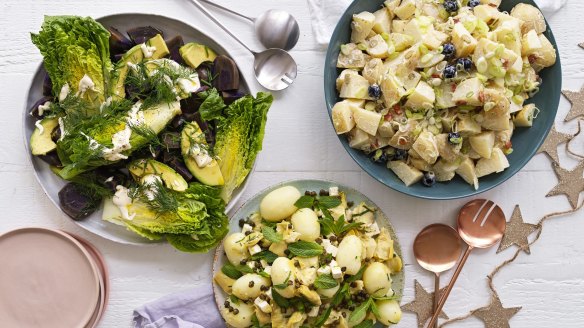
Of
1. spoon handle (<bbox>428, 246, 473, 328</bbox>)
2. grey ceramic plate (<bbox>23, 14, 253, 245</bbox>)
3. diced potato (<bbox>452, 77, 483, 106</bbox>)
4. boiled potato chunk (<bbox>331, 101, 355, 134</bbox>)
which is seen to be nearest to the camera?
diced potato (<bbox>452, 77, 483, 106</bbox>)

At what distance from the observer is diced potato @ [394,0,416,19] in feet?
6.88

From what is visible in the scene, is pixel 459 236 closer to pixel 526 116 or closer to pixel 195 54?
pixel 526 116

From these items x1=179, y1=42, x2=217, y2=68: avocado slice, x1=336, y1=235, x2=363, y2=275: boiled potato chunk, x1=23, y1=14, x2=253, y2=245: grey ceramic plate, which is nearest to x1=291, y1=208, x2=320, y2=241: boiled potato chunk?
x1=336, y1=235, x2=363, y2=275: boiled potato chunk

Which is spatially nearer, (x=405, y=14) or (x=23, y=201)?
(x=405, y=14)

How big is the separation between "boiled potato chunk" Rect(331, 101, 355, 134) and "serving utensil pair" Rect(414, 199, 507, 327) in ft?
1.81

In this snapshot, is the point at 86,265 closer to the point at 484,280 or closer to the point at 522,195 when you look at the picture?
the point at 484,280

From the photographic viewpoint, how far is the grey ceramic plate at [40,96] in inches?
85.0

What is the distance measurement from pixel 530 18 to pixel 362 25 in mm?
567

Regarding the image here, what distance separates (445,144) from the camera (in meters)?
2.05

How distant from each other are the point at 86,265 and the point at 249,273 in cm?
57

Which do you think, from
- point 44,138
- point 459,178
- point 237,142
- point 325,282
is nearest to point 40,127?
point 44,138

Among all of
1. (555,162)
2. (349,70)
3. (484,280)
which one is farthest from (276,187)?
(555,162)

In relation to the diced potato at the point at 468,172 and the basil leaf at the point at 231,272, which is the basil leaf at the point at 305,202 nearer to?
the basil leaf at the point at 231,272

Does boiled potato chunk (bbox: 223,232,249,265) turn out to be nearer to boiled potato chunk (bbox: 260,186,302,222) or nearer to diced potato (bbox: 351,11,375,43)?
boiled potato chunk (bbox: 260,186,302,222)
